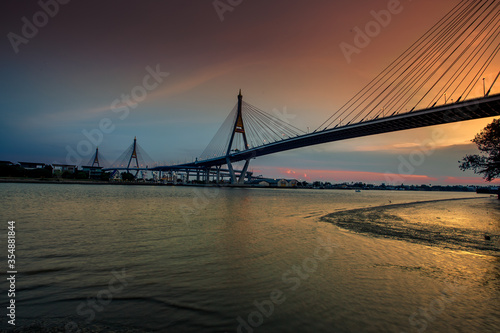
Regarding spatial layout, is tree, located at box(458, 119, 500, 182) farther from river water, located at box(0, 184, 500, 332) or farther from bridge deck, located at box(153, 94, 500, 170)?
river water, located at box(0, 184, 500, 332)

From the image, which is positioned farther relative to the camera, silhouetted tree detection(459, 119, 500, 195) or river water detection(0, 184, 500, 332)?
silhouetted tree detection(459, 119, 500, 195)

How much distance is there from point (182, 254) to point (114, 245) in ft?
8.59

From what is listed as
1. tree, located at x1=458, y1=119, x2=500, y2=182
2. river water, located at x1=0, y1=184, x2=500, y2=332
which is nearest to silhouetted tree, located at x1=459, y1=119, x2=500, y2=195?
tree, located at x1=458, y1=119, x2=500, y2=182

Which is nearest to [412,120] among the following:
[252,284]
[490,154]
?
[490,154]

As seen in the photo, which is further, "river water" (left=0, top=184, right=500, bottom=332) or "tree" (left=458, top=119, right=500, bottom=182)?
"tree" (left=458, top=119, right=500, bottom=182)

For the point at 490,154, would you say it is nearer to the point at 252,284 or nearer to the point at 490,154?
the point at 490,154

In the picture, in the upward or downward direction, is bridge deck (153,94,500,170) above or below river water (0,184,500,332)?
above

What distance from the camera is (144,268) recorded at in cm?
615

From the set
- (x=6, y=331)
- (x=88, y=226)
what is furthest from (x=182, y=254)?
(x=88, y=226)

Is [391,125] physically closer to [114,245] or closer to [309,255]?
[309,255]

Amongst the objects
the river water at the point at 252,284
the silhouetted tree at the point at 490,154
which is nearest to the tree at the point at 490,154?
the silhouetted tree at the point at 490,154

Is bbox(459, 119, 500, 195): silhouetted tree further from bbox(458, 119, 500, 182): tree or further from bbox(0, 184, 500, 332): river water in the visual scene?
bbox(0, 184, 500, 332): river water

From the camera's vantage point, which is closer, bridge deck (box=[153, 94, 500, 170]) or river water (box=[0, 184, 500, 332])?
river water (box=[0, 184, 500, 332])

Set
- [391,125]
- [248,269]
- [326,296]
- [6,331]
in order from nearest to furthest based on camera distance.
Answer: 1. [6,331]
2. [326,296]
3. [248,269]
4. [391,125]
